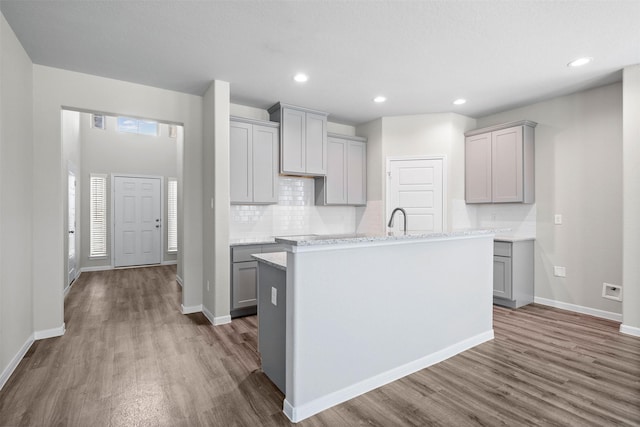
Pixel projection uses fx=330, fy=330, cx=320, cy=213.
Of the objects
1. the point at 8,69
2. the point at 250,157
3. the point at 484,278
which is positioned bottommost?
the point at 484,278

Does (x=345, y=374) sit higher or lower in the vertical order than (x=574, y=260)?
lower

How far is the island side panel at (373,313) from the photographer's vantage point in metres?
2.03

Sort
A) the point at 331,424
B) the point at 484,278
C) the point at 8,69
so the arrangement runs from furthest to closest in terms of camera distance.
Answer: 1. the point at 484,278
2. the point at 8,69
3. the point at 331,424

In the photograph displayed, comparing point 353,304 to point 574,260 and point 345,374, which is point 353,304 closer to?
point 345,374

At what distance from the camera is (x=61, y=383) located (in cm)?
243

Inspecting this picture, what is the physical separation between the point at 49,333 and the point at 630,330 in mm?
5821

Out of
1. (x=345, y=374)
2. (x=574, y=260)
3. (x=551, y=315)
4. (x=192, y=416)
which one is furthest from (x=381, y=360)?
(x=574, y=260)

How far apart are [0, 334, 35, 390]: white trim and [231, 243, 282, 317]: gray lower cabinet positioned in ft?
6.08

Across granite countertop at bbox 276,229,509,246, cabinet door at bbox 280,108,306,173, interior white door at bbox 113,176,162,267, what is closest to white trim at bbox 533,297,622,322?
granite countertop at bbox 276,229,509,246

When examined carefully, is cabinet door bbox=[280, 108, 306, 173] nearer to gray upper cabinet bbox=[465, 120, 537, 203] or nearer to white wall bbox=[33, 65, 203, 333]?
white wall bbox=[33, 65, 203, 333]

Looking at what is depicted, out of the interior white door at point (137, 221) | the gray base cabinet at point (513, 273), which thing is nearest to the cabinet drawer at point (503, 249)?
the gray base cabinet at point (513, 273)

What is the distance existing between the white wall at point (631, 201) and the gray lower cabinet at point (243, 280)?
391 cm

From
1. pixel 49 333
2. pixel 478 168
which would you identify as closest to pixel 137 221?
pixel 49 333

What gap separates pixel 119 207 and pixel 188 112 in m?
4.36
